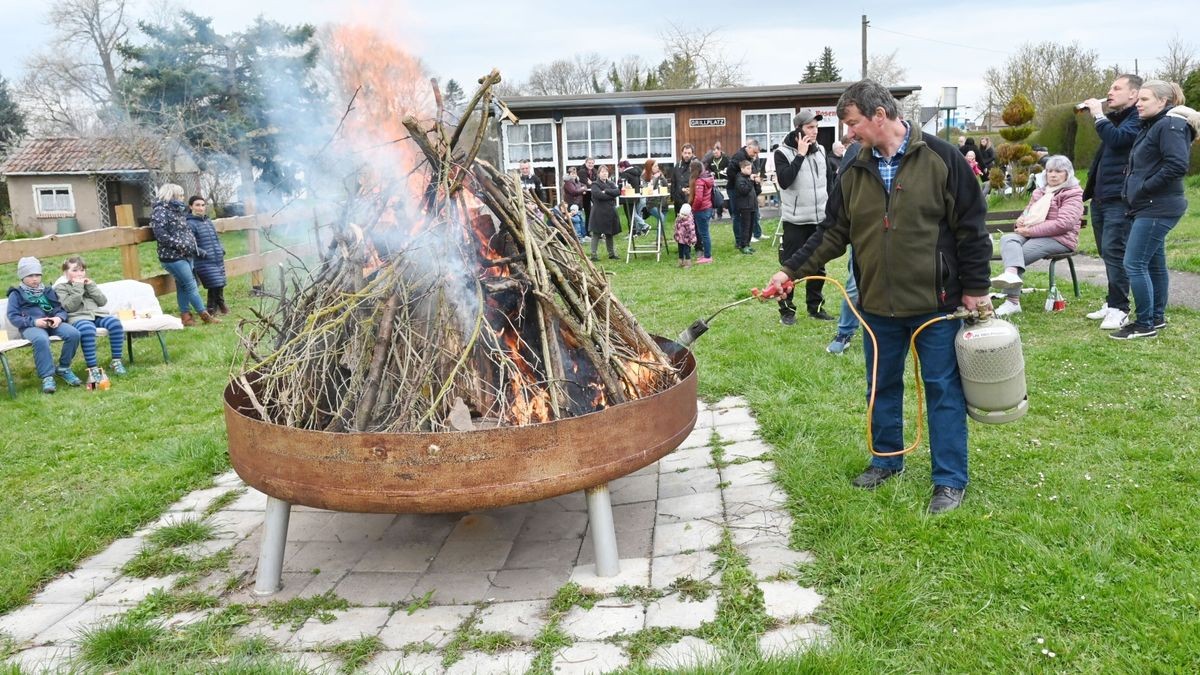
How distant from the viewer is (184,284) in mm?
10172

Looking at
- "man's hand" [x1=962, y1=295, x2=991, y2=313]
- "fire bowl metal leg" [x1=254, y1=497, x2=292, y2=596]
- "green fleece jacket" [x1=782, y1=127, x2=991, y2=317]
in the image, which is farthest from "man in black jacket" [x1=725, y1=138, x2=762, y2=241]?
"fire bowl metal leg" [x1=254, y1=497, x2=292, y2=596]

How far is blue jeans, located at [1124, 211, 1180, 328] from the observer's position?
21.0ft

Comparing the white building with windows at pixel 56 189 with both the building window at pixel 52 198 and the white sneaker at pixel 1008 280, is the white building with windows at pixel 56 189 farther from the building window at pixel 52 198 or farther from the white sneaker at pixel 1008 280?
the white sneaker at pixel 1008 280

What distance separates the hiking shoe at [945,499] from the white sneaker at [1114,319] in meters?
4.08

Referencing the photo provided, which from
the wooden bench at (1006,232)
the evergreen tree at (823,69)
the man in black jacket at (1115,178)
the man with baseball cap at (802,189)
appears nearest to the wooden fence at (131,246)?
the man with baseball cap at (802,189)

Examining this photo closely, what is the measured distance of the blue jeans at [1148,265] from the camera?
21.0 ft

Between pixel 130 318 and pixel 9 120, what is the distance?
116 ft

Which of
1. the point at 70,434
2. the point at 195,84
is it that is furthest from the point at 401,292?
the point at 70,434

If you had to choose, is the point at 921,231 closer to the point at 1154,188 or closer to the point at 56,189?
the point at 1154,188

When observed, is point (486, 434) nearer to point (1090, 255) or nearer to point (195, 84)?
point (195, 84)

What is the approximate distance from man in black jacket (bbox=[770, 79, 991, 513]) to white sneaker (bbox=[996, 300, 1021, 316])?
446 centimetres

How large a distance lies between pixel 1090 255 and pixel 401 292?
1058 centimetres

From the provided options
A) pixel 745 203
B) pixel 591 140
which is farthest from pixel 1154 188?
pixel 591 140

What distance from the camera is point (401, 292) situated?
3701mm
